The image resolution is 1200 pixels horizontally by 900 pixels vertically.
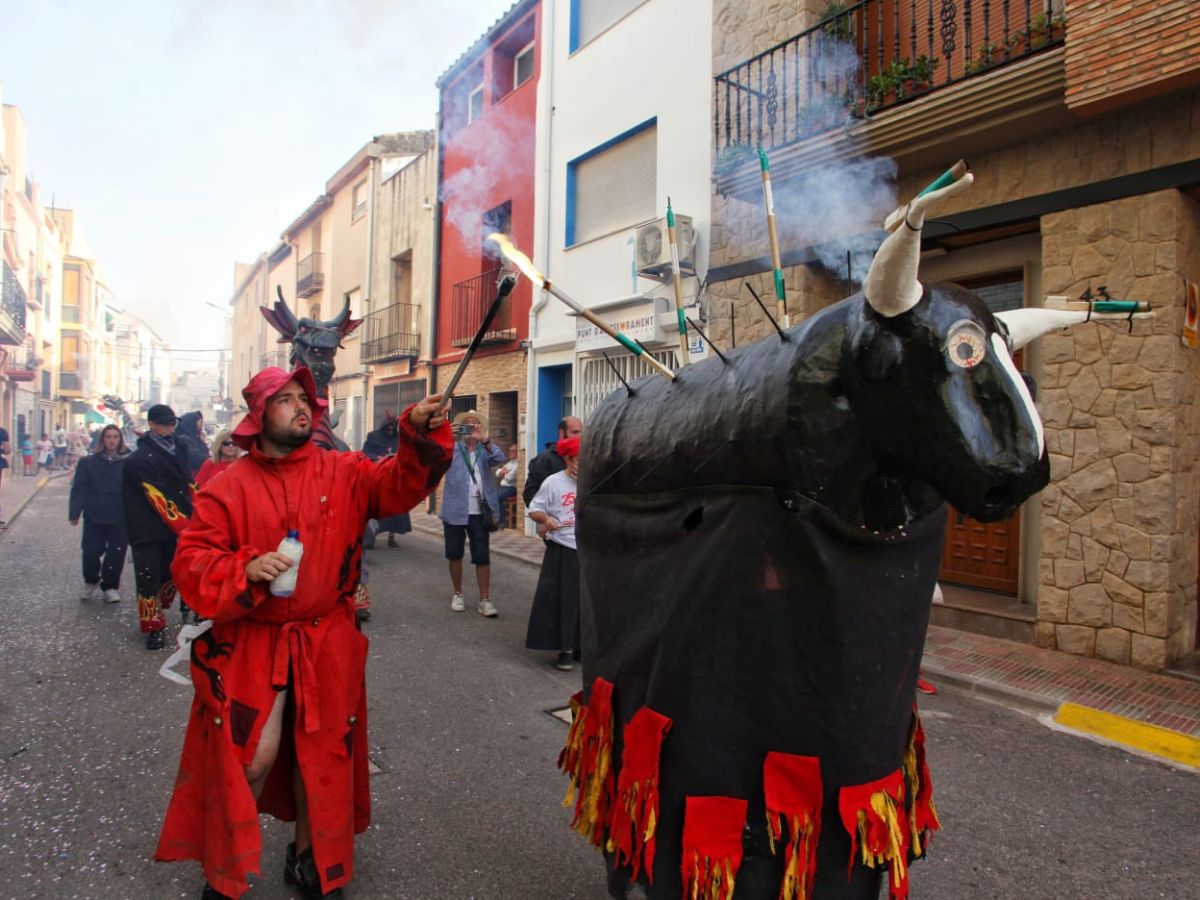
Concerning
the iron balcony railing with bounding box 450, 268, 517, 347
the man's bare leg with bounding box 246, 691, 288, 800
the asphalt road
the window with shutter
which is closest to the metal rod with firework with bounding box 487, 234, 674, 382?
the man's bare leg with bounding box 246, 691, 288, 800

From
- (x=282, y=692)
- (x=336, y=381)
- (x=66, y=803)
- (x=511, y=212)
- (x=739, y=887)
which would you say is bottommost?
(x=66, y=803)

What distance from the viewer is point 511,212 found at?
13.5 metres

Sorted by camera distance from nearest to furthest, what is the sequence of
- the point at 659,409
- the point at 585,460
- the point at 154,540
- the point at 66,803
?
the point at 659,409 < the point at 585,460 < the point at 66,803 < the point at 154,540

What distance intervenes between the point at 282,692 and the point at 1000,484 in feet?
7.15

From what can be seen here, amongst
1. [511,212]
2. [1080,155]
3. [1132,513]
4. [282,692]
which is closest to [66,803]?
[282,692]

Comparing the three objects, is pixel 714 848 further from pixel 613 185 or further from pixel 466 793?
pixel 613 185

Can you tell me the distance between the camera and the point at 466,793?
3611 millimetres

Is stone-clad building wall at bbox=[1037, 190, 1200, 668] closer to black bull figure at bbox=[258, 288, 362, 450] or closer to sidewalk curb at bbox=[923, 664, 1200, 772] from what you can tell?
sidewalk curb at bbox=[923, 664, 1200, 772]

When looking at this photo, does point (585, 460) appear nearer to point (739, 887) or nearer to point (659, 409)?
point (659, 409)

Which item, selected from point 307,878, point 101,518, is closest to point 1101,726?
point 307,878

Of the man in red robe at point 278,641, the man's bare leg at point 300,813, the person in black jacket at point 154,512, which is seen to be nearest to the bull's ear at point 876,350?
the man in red robe at point 278,641

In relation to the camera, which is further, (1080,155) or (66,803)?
(1080,155)

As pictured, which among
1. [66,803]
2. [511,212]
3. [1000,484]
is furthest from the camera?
[511,212]

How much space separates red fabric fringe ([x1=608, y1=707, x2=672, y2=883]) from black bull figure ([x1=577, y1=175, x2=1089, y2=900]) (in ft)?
0.08
